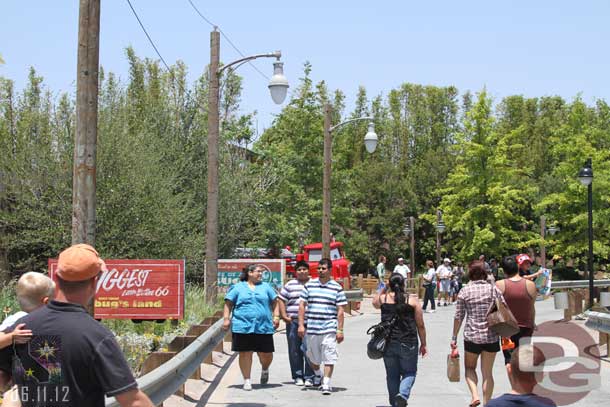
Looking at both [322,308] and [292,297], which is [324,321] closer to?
[322,308]

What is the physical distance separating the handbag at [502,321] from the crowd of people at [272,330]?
0.09m

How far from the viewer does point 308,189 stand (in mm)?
46875

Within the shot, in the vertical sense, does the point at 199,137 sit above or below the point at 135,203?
above

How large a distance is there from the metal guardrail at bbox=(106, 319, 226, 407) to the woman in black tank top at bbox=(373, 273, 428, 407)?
7.13ft

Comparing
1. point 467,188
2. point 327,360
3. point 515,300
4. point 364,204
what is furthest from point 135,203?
point 364,204

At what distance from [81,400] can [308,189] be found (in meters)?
43.0

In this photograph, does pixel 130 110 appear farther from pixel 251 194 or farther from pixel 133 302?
pixel 133 302

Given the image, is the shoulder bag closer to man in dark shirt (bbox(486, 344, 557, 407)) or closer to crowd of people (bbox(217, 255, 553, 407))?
crowd of people (bbox(217, 255, 553, 407))

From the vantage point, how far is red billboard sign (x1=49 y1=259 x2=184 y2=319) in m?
16.8

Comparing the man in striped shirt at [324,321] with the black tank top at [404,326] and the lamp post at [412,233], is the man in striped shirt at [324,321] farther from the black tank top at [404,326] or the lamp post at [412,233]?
the lamp post at [412,233]

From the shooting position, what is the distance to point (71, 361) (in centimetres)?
386

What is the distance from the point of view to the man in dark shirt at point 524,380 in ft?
14.5

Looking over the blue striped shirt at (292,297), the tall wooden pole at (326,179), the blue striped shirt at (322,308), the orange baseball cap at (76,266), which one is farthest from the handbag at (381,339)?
the tall wooden pole at (326,179)

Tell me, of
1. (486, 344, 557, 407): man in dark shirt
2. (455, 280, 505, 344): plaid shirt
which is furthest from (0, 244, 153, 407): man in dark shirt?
(455, 280, 505, 344): plaid shirt
